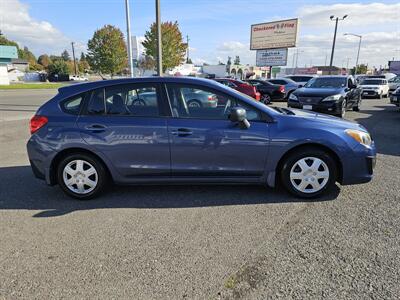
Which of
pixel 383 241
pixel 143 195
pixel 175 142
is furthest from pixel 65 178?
pixel 383 241

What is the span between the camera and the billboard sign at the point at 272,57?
34938 millimetres

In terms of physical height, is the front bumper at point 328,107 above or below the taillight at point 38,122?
below

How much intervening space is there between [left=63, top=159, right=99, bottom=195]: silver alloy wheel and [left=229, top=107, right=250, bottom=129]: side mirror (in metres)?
1.98

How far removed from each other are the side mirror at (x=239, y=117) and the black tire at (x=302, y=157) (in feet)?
2.43

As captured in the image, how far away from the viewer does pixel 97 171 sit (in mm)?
4062

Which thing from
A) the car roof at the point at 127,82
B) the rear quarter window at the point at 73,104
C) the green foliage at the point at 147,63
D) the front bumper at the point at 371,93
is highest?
the green foliage at the point at 147,63

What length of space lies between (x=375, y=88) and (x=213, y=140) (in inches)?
910

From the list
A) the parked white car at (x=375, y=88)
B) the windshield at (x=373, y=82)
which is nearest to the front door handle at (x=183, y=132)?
the parked white car at (x=375, y=88)

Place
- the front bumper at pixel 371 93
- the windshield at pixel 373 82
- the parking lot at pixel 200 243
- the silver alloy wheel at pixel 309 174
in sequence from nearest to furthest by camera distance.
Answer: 1. the parking lot at pixel 200 243
2. the silver alloy wheel at pixel 309 174
3. the front bumper at pixel 371 93
4. the windshield at pixel 373 82

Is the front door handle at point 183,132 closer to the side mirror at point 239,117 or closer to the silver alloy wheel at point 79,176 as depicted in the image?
the side mirror at point 239,117

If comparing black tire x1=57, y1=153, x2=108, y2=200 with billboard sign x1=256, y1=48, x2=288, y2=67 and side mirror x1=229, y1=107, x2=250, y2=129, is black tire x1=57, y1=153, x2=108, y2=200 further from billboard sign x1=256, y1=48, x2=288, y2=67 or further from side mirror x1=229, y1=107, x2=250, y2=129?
billboard sign x1=256, y1=48, x2=288, y2=67

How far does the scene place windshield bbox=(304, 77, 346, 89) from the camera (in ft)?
40.1

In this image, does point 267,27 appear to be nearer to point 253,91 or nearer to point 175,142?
point 253,91

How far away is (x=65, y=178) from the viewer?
4078 mm
